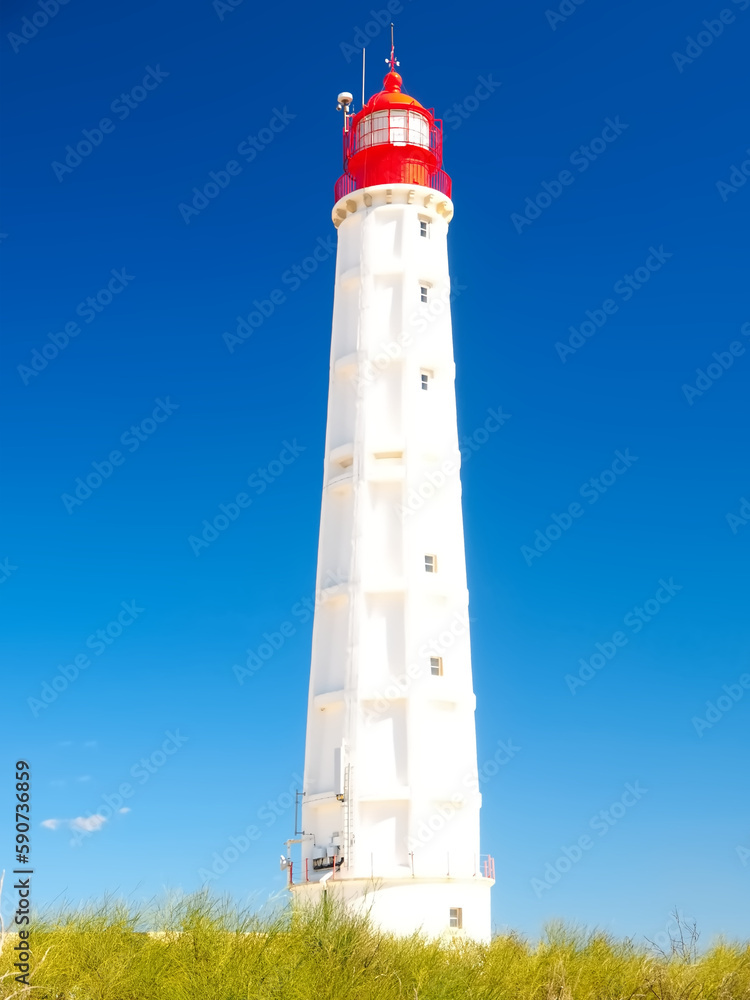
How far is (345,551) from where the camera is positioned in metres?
37.0

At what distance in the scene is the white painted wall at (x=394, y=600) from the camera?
3341cm

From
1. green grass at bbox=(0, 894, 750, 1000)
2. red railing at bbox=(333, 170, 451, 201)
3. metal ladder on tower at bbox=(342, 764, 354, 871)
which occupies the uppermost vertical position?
red railing at bbox=(333, 170, 451, 201)

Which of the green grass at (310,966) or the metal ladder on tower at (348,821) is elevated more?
the metal ladder on tower at (348,821)

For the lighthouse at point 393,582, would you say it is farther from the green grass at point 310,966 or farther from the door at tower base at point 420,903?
the green grass at point 310,966

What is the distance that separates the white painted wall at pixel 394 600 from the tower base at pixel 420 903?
0.05m

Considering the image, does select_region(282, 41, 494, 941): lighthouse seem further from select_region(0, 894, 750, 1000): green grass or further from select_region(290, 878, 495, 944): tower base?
select_region(0, 894, 750, 1000): green grass

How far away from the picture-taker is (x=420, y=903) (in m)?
32.4

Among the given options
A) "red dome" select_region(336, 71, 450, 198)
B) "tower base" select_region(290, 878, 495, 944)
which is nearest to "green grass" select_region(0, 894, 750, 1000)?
"tower base" select_region(290, 878, 495, 944)

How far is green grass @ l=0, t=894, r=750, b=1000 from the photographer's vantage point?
19938 millimetres

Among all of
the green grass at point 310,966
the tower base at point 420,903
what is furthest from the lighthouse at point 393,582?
the green grass at point 310,966

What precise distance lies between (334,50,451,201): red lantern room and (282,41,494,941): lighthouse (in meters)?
0.06

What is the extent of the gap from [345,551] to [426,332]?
27.0ft

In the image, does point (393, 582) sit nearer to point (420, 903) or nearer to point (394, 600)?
point (394, 600)

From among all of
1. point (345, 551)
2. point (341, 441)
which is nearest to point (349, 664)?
point (345, 551)
